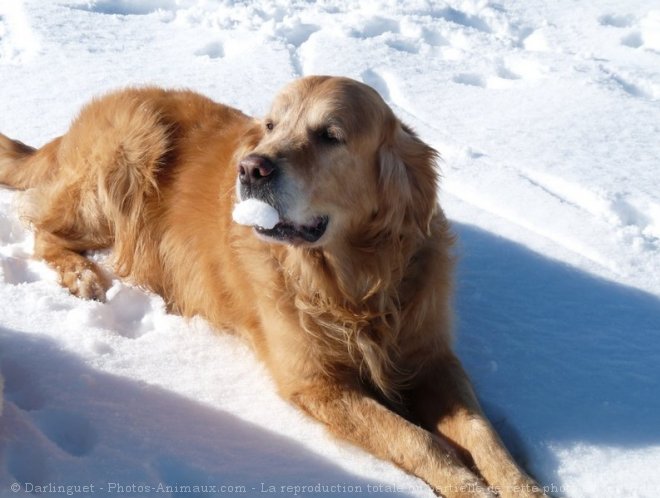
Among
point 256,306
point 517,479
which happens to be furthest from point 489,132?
point 517,479

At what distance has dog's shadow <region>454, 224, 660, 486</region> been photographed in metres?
2.90

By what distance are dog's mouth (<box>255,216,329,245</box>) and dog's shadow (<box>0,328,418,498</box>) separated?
0.73 metres

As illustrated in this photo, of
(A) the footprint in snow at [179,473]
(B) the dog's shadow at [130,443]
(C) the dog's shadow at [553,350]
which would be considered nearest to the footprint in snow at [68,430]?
(B) the dog's shadow at [130,443]

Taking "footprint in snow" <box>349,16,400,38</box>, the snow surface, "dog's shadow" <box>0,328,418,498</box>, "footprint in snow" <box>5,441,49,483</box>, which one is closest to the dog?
the snow surface

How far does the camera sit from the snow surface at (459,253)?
264 cm

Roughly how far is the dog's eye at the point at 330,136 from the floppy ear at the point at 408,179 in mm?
223

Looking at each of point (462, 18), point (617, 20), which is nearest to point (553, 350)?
point (462, 18)

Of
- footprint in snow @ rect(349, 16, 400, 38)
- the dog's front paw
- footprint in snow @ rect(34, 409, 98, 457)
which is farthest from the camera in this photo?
footprint in snow @ rect(349, 16, 400, 38)

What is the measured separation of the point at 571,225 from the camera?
13.9 feet

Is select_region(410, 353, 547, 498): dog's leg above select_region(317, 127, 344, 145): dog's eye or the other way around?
the other way around

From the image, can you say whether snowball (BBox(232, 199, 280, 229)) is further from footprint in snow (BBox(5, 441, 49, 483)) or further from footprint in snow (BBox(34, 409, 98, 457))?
→ footprint in snow (BBox(5, 441, 49, 483))

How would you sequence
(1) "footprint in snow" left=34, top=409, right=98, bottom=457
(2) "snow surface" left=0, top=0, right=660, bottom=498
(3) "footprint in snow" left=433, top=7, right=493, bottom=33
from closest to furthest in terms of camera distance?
(1) "footprint in snow" left=34, top=409, right=98, bottom=457 → (2) "snow surface" left=0, top=0, right=660, bottom=498 → (3) "footprint in snow" left=433, top=7, right=493, bottom=33

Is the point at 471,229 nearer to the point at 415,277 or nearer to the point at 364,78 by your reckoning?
the point at 415,277

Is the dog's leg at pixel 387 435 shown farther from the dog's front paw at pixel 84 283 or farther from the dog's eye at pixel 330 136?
the dog's front paw at pixel 84 283
